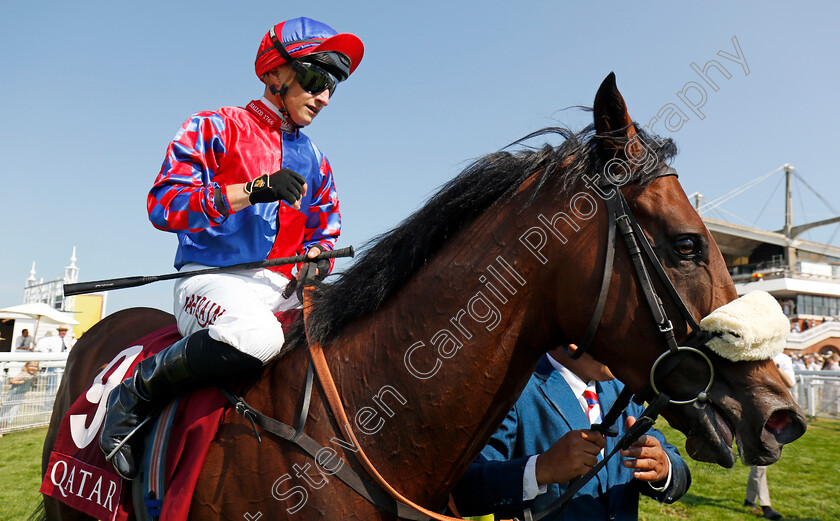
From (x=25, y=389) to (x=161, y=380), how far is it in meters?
9.69

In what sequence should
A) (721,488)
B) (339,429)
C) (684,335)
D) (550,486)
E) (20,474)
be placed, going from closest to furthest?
(684,335)
(339,429)
(550,486)
(20,474)
(721,488)

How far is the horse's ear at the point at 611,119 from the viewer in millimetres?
1627

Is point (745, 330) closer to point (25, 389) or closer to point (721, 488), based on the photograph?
point (721, 488)

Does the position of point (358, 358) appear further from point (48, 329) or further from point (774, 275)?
point (774, 275)

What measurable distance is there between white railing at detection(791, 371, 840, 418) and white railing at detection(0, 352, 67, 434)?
15.2 m

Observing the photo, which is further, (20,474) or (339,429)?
(20,474)

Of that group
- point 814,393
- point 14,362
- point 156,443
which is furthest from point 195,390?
point 814,393

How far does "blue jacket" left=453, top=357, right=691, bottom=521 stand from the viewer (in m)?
1.87

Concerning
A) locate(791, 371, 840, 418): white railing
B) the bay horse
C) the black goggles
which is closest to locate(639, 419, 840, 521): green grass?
locate(791, 371, 840, 418): white railing

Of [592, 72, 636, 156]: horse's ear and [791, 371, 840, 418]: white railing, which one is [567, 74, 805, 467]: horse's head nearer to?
[592, 72, 636, 156]: horse's ear

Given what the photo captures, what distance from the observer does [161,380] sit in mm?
1777

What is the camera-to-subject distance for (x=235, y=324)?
1688 mm

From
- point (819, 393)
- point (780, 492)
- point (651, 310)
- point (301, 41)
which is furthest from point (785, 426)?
point (819, 393)

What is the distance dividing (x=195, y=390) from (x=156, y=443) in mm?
206
